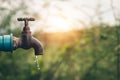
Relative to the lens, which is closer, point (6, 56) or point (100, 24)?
point (6, 56)

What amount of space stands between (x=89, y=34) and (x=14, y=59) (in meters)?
1.07

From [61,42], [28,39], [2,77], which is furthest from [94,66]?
[28,39]

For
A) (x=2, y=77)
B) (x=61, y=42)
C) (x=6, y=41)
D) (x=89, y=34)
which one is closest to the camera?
(x=6, y=41)

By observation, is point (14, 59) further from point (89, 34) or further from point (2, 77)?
point (89, 34)

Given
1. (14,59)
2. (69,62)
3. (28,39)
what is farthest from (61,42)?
(28,39)

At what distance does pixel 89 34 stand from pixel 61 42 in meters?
0.71

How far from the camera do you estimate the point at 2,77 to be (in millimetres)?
6062

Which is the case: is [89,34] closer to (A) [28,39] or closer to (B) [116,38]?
(B) [116,38]

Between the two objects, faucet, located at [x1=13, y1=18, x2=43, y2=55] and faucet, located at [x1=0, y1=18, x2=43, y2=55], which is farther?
faucet, located at [x1=13, y1=18, x2=43, y2=55]

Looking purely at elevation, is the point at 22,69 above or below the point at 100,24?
below

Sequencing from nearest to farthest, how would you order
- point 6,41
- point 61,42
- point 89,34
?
point 6,41 < point 89,34 < point 61,42

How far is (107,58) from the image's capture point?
6559 mm

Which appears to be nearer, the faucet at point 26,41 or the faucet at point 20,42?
the faucet at point 20,42

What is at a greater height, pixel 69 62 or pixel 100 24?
pixel 100 24
